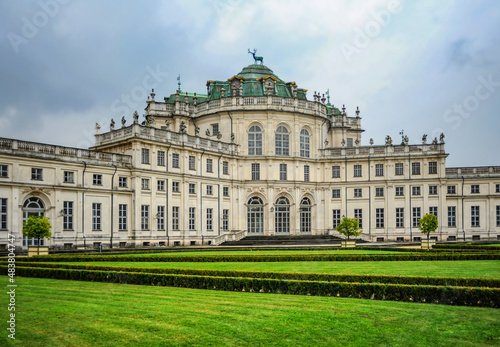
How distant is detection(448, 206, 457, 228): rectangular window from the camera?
217 feet

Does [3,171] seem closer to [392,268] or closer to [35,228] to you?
[35,228]

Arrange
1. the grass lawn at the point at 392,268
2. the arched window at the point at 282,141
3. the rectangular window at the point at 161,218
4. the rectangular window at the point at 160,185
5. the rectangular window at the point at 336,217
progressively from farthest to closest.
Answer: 1. the rectangular window at the point at 336,217
2. the arched window at the point at 282,141
3. the rectangular window at the point at 160,185
4. the rectangular window at the point at 161,218
5. the grass lawn at the point at 392,268

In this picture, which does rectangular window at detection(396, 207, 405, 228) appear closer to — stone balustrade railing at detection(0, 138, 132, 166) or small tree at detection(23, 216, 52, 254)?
stone balustrade railing at detection(0, 138, 132, 166)

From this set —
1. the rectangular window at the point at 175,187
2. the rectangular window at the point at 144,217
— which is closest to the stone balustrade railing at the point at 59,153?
the rectangular window at the point at 144,217

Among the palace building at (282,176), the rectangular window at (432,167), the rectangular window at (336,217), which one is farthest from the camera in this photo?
the rectangular window at (336,217)

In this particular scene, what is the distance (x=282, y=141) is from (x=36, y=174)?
3292 centimetres

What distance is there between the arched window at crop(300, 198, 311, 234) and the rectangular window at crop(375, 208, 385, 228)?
878 centimetres

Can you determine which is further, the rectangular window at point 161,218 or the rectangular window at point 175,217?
the rectangular window at point 175,217

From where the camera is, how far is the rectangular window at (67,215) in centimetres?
4462

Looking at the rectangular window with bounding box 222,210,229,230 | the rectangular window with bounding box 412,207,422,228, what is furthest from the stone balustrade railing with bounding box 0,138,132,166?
the rectangular window with bounding box 412,207,422,228

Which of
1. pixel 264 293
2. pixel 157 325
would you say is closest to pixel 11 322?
pixel 157 325

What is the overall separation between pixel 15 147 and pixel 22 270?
20963 mm

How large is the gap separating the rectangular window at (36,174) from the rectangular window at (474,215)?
5289cm

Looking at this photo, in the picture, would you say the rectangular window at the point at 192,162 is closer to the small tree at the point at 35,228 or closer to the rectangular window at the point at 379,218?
the small tree at the point at 35,228
